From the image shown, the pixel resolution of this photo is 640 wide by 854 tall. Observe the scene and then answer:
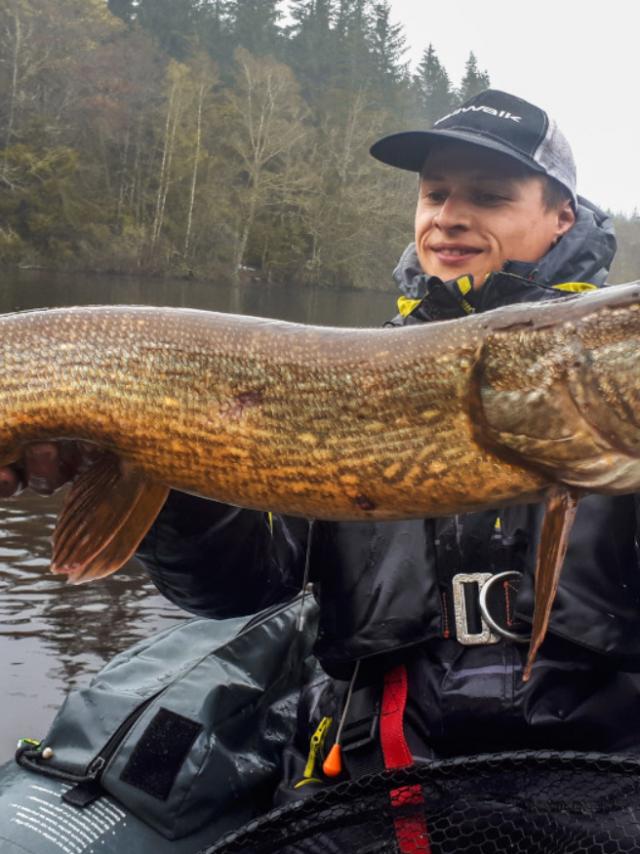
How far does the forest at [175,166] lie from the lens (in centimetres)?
3309

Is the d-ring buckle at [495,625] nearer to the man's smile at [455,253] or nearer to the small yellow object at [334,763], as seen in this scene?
the small yellow object at [334,763]

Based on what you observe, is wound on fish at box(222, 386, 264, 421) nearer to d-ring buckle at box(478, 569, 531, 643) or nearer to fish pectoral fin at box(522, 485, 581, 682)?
fish pectoral fin at box(522, 485, 581, 682)

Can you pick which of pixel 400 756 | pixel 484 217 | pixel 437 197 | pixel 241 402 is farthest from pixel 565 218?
pixel 400 756

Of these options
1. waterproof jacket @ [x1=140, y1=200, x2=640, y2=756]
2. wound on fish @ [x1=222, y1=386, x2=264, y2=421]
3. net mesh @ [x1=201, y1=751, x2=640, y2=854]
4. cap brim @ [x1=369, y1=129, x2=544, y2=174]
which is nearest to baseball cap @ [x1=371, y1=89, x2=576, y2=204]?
cap brim @ [x1=369, y1=129, x2=544, y2=174]

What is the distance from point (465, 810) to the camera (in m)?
1.87

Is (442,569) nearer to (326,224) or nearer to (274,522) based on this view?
(274,522)

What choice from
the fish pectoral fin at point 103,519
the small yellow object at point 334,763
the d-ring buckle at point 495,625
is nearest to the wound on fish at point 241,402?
the fish pectoral fin at point 103,519

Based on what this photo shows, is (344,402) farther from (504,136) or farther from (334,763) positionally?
(504,136)

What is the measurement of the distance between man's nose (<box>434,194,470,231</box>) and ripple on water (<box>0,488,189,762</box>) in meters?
2.61

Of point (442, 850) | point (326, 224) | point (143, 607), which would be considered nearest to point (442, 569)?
point (442, 850)

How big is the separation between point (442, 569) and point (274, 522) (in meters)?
0.52

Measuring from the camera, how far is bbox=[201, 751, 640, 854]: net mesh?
70.4 inches

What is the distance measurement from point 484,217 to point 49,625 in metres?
3.19

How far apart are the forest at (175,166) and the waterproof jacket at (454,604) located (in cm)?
3064
